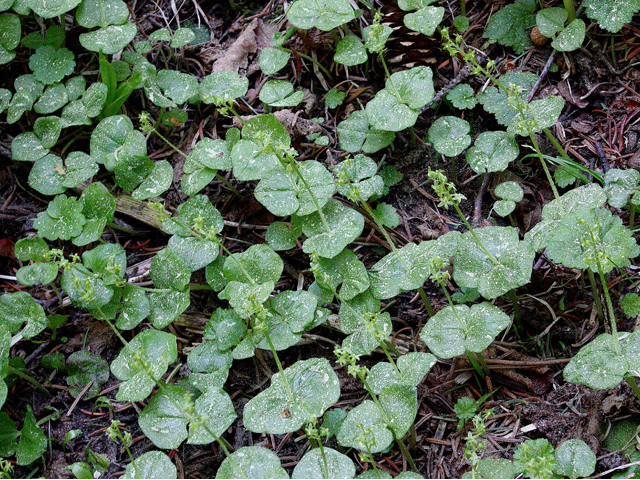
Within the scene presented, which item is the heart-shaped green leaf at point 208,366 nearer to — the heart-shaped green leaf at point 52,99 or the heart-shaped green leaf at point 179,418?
the heart-shaped green leaf at point 179,418

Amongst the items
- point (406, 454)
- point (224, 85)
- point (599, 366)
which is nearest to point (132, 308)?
point (224, 85)

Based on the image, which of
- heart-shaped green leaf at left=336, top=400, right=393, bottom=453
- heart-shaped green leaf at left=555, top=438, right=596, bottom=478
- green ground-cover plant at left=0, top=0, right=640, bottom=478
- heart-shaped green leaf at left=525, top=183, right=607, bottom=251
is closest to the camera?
heart-shaped green leaf at left=555, top=438, right=596, bottom=478

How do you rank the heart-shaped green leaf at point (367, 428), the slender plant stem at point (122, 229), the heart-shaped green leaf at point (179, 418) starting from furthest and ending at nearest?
the slender plant stem at point (122, 229), the heart-shaped green leaf at point (179, 418), the heart-shaped green leaf at point (367, 428)

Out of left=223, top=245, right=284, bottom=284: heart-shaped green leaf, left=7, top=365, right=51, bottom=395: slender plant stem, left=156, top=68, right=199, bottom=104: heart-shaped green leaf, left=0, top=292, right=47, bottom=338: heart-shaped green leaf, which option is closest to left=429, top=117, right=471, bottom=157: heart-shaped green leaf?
left=223, top=245, right=284, bottom=284: heart-shaped green leaf

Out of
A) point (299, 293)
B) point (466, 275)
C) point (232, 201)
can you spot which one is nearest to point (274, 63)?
point (232, 201)

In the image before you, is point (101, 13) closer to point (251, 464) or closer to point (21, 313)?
point (21, 313)

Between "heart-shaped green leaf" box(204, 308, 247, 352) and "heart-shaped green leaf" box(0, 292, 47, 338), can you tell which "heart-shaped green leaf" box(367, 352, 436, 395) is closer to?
"heart-shaped green leaf" box(204, 308, 247, 352)

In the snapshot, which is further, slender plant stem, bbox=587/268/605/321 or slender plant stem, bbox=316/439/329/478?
slender plant stem, bbox=587/268/605/321

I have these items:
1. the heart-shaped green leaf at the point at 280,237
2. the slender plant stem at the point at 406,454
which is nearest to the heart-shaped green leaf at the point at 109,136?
the heart-shaped green leaf at the point at 280,237
